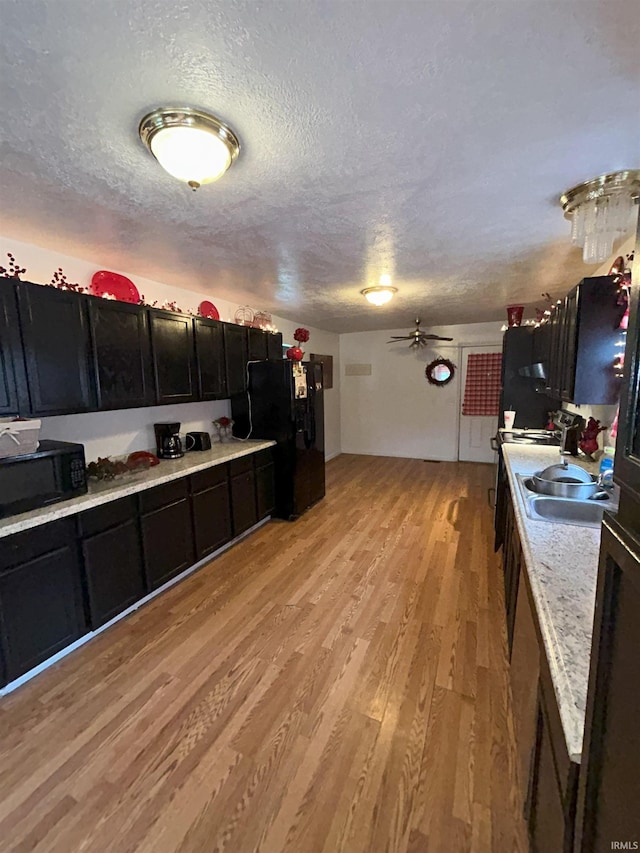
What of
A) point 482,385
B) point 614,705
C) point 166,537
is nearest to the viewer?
point 614,705

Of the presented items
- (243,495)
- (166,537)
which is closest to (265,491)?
(243,495)

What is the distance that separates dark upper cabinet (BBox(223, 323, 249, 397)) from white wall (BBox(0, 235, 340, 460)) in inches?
15.9

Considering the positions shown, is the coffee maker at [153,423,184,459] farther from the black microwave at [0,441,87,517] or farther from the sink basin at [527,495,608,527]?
the sink basin at [527,495,608,527]

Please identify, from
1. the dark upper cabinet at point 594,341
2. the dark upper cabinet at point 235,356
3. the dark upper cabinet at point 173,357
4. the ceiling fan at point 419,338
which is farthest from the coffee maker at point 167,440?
the ceiling fan at point 419,338

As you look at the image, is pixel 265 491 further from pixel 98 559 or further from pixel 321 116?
pixel 321 116

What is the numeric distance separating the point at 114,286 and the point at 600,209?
3036 mm

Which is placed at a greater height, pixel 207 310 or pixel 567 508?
pixel 207 310

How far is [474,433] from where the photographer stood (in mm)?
6098

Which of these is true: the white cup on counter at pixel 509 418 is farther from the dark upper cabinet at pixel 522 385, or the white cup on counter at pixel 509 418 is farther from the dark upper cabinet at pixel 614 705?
the dark upper cabinet at pixel 614 705

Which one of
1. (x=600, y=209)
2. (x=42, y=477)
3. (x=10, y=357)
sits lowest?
(x=42, y=477)

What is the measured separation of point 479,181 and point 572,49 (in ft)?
2.11

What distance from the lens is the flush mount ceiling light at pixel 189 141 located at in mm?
1173

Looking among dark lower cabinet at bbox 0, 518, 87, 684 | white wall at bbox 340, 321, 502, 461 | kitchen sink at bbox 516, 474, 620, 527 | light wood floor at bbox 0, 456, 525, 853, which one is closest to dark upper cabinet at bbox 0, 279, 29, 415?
dark lower cabinet at bbox 0, 518, 87, 684

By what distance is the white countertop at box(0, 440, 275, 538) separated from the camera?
1.80 m
